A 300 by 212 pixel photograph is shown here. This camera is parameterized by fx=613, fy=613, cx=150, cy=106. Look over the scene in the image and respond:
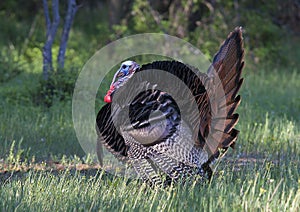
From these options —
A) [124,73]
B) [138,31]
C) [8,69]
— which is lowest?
[8,69]

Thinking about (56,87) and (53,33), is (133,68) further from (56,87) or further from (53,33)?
(53,33)

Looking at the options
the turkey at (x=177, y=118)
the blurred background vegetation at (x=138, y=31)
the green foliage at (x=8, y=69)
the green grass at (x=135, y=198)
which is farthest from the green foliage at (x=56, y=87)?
the green grass at (x=135, y=198)

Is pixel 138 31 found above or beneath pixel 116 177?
above

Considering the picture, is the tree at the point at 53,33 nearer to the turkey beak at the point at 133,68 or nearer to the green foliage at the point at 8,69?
the green foliage at the point at 8,69

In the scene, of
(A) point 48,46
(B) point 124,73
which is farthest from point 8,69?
(B) point 124,73

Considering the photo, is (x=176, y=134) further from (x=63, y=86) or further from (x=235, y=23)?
(x=235, y=23)

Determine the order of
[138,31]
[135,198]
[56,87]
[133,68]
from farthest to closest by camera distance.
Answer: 1. [138,31]
2. [56,87]
3. [133,68]
4. [135,198]

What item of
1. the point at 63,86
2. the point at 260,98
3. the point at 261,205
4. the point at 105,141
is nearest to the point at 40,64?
the point at 63,86

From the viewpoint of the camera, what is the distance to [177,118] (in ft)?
14.4

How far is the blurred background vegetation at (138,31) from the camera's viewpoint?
8219 mm

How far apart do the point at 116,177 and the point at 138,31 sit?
27.4ft

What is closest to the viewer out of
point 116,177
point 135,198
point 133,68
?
point 135,198

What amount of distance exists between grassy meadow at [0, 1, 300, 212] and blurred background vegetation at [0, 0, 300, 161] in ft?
0.16

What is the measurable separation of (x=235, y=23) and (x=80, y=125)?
6513mm
